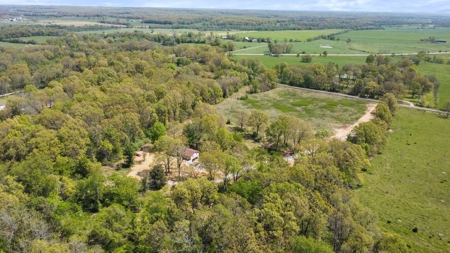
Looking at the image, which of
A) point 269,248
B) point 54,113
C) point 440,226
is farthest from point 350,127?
point 54,113

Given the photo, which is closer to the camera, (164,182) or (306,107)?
(164,182)

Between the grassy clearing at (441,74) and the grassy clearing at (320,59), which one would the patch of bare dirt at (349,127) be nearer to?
the grassy clearing at (441,74)

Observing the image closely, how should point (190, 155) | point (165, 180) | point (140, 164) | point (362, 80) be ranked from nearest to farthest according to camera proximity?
point (165, 180)
point (140, 164)
point (190, 155)
point (362, 80)

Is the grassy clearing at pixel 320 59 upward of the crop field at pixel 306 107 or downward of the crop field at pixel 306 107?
upward

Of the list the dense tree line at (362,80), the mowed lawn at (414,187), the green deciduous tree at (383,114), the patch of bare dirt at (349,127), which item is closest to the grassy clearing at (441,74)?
the dense tree line at (362,80)

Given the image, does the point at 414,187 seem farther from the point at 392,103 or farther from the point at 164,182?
the point at 164,182

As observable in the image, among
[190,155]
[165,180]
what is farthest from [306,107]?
[165,180]
